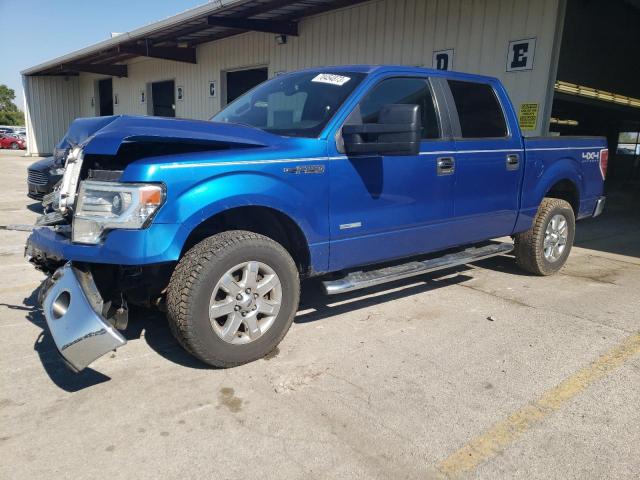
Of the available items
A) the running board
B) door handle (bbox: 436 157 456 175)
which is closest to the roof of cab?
door handle (bbox: 436 157 456 175)

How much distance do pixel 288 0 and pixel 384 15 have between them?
2.09 m

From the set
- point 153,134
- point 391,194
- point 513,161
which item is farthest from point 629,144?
point 153,134

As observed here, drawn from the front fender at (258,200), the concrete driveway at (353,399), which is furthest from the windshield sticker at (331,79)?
the concrete driveway at (353,399)

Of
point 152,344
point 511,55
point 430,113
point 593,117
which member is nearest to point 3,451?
point 152,344

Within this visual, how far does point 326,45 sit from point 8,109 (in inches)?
3428

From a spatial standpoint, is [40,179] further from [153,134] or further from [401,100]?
[401,100]

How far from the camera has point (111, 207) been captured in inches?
113

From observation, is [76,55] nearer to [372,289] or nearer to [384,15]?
[384,15]

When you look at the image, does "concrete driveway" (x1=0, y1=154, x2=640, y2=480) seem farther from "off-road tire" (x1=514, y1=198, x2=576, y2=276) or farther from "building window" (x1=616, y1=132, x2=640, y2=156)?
"building window" (x1=616, y1=132, x2=640, y2=156)

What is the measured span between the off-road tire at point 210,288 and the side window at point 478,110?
2.32 metres

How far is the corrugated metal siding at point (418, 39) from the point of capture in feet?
27.2

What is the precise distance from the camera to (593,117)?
1769 centimetres

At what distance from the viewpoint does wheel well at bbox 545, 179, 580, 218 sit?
5.88m

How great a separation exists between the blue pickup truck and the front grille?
5259 mm
